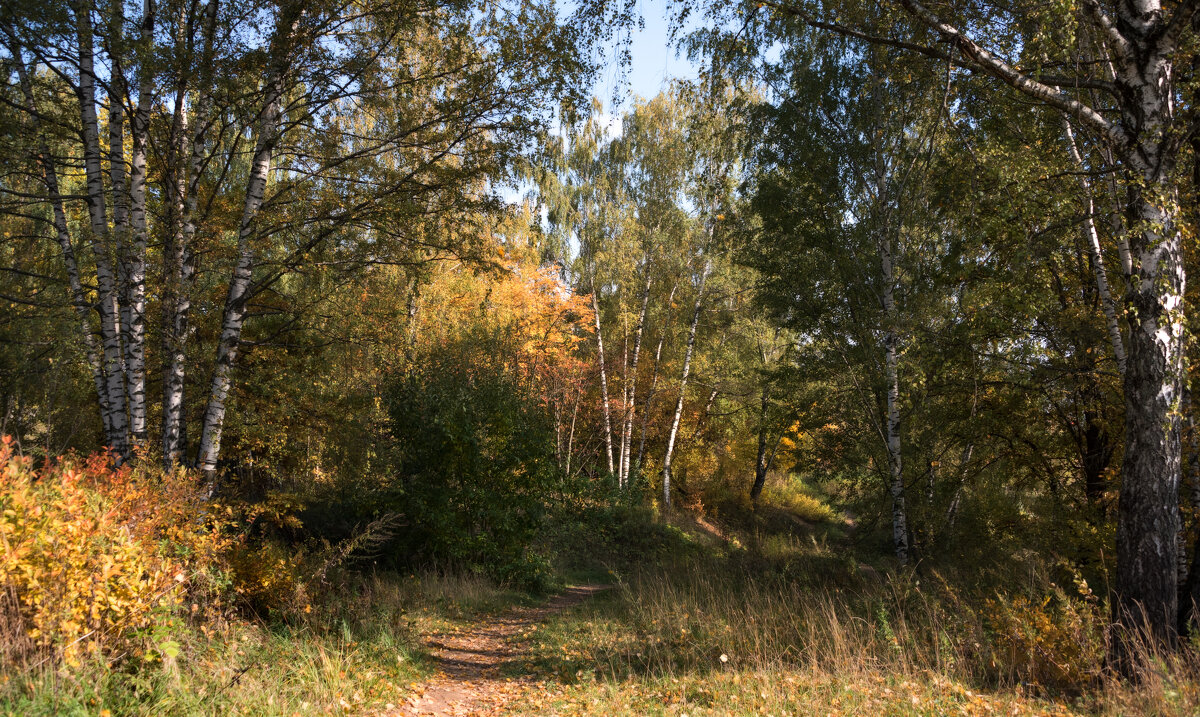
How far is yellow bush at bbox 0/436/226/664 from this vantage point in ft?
11.5

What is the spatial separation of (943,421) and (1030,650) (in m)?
7.12

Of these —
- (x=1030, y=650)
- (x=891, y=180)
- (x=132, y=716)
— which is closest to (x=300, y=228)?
(x=132, y=716)

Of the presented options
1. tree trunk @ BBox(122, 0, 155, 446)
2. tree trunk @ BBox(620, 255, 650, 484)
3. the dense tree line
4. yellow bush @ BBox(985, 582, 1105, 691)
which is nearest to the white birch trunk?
the dense tree line

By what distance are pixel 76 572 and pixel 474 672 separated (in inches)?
148

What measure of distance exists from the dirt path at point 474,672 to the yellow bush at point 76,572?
1.94m

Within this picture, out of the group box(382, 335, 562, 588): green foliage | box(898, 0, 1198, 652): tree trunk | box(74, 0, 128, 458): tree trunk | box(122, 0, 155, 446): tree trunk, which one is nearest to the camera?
box(898, 0, 1198, 652): tree trunk

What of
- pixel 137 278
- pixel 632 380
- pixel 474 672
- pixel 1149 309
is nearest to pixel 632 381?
pixel 632 380

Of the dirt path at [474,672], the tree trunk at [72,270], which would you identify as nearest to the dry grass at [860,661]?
the dirt path at [474,672]

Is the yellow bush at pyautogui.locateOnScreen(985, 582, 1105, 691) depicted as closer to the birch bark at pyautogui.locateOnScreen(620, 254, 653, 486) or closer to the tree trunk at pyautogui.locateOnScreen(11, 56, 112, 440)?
the tree trunk at pyautogui.locateOnScreen(11, 56, 112, 440)

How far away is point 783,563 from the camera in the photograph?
437 inches

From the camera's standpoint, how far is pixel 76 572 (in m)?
3.67

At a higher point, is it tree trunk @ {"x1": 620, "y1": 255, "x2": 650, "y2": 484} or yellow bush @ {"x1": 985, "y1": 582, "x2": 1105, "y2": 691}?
tree trunk @ {"x1": 620, "y1": 255, "x2": 650, "y2": 484}

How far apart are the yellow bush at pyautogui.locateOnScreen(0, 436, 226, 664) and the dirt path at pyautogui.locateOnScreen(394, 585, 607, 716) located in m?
1.94

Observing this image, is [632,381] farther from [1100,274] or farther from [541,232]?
[1100,274]
